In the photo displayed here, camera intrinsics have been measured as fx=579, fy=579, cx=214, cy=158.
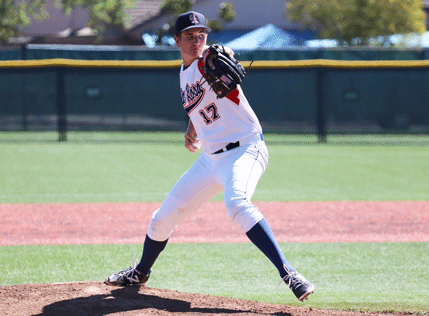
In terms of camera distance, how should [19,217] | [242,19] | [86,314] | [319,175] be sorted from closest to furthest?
1. [86,314]
2. [19,217]
3. [319,175]
4. [242,19]

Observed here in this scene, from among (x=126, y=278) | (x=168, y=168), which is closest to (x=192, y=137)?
(x=126, y=278)

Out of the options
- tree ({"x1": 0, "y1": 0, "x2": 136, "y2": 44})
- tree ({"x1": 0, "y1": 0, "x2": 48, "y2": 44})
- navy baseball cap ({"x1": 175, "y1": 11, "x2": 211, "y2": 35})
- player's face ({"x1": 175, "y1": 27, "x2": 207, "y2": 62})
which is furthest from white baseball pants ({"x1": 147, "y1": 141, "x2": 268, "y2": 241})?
tree ({"x1": 0, "y1": 0, "x2": 48, "y2": 44})

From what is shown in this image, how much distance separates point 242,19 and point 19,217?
2790 centimetres

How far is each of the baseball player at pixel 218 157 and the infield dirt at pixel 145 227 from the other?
0.36m

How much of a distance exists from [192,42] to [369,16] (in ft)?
70.4

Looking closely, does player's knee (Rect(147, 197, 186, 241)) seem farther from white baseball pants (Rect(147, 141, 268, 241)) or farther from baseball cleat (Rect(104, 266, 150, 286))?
baseball cleat (Rect(104, 266, 150, 286))

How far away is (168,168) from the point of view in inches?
415

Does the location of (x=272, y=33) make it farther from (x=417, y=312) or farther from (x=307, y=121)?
(x=417, y=312)

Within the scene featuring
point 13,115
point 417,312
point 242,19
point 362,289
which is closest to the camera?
point 417,312

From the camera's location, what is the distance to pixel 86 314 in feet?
10.8

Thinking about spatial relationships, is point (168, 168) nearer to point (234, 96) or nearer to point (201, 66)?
point (234, 96)

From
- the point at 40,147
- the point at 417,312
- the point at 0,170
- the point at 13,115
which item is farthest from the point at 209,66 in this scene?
the point at 13,115

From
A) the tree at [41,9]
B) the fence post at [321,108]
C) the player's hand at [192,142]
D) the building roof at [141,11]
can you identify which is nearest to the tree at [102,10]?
the tree at [41,9]

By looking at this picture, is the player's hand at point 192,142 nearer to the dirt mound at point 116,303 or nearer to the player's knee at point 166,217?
the player's knee at point 166,217
